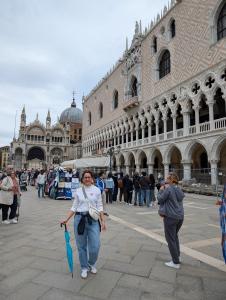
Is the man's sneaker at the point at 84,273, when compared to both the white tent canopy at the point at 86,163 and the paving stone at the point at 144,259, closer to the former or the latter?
the paving stone at the point at 144,259

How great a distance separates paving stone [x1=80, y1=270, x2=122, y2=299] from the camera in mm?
3195

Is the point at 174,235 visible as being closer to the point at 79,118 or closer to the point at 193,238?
the point at 193,238

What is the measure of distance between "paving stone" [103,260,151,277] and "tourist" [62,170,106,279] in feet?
1.24

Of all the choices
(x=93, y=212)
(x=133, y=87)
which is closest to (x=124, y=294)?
(x=93, y=212)

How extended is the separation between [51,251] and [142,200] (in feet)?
26.5

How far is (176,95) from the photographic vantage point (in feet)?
79.0

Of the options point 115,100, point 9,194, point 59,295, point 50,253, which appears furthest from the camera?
point 115,100

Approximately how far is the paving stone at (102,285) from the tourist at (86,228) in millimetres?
165

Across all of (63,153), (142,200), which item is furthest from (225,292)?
(63,153)

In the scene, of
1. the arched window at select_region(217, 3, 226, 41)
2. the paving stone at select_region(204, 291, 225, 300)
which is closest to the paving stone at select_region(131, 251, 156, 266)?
the paving stone at select_region(204, 291, 225, 300)

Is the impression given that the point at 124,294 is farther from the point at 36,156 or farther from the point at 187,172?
the point at 36,156

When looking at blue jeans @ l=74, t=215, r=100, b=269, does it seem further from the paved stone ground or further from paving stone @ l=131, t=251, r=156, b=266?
paving stone @ l=131, t=251, r=156, b=266

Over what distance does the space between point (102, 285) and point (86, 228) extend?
0.80 m

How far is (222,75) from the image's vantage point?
19.1 m
